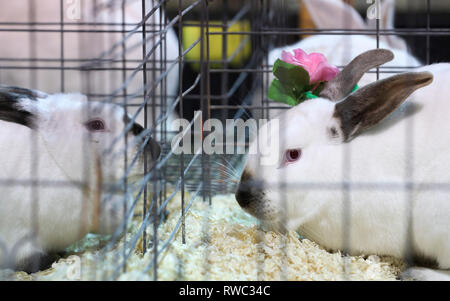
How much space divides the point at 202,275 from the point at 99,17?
1.44m

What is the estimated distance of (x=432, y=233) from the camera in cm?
128

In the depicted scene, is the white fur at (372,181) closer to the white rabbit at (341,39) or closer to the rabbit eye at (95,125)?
the rabbit eye at (95,125)

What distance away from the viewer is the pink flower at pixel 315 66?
141 centimetres

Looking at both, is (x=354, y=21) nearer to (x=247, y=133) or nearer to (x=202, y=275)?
(x=247, y=133)

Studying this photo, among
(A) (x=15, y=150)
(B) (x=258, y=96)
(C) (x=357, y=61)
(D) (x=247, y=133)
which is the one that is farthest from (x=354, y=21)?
(A) (x=15, y=150)

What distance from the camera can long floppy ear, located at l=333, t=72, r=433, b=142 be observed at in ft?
3.93

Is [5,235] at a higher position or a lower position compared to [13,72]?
lower

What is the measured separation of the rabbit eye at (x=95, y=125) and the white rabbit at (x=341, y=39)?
96 centimetres

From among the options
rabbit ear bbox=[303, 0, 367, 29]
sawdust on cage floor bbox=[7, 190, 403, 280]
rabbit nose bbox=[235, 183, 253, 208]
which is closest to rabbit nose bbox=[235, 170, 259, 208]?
rabbit nose bbox=[235, 183, 253, 208]

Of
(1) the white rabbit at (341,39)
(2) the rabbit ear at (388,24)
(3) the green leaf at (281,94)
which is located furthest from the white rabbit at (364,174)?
(2) the rabbit ear at (388,24)

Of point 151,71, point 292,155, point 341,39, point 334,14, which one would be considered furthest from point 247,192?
point 334,14

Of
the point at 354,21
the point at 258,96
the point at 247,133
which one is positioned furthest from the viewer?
the point at 354,21

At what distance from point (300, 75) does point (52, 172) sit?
735 millimetres

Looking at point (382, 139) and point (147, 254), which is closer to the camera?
point (147, 254)
